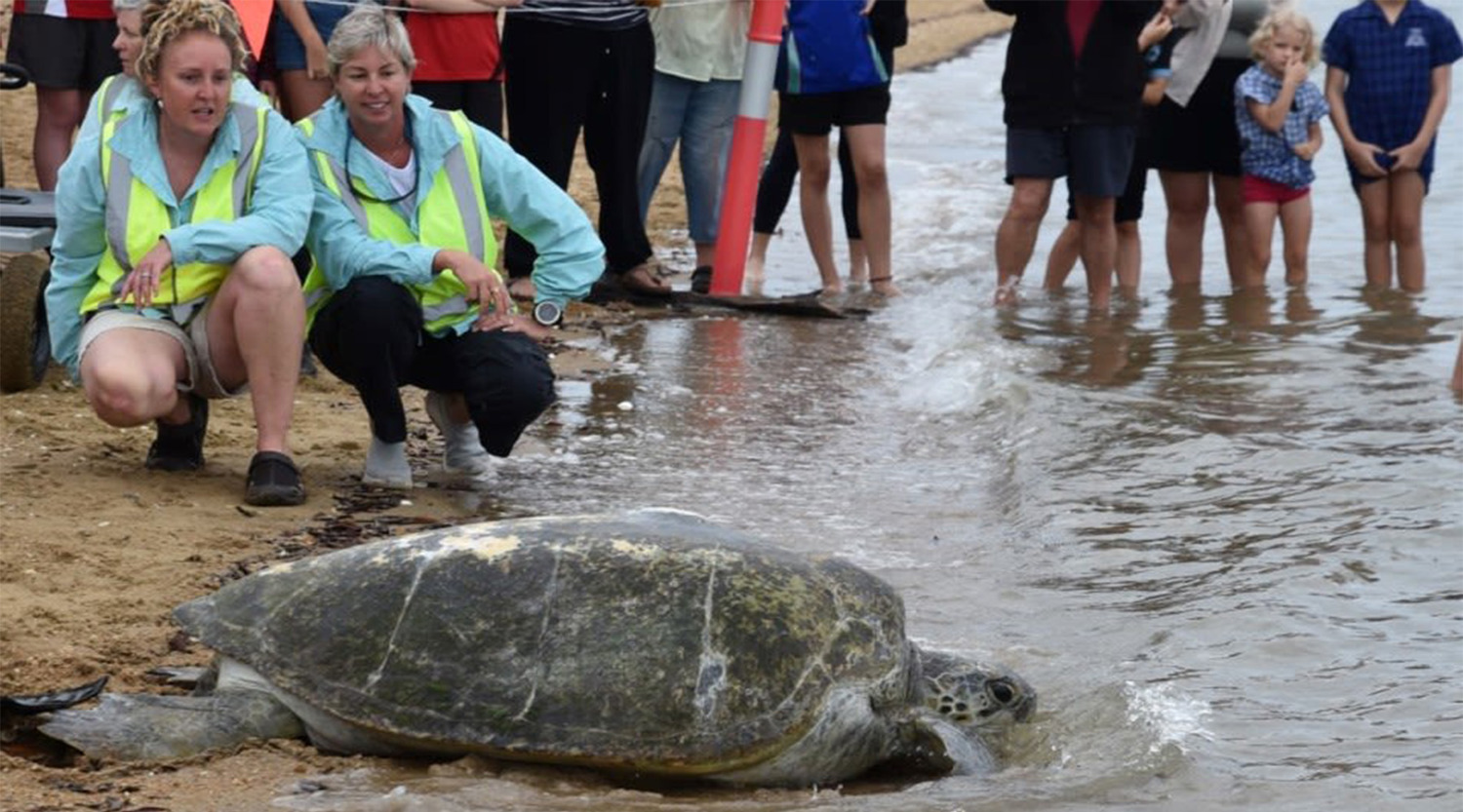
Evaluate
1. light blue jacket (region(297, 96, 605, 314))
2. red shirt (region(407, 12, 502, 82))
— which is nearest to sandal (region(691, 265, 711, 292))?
red shirt (region(407, 12, 502, 82))

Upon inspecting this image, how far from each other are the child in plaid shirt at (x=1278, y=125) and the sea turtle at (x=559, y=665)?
6128 millimetres

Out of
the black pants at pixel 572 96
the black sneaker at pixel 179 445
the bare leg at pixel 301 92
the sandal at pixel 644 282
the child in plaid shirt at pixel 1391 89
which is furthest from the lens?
the child in plaid shirt at pixel 1391 89

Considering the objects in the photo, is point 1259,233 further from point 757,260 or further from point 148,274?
point 148,274

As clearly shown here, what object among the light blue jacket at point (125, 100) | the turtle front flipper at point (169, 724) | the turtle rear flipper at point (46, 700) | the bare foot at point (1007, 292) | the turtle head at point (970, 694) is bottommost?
the bare foot at point (1007, 292)

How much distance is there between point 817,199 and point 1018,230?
3.25 ft

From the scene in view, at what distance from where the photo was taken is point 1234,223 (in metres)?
10.2

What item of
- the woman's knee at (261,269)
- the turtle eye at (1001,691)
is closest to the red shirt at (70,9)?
the woman's knee at (261,269)

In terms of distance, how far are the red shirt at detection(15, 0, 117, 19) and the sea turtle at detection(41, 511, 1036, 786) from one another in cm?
409

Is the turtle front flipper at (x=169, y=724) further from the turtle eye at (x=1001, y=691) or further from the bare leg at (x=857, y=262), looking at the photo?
the bare leg at (x=857, y=262)

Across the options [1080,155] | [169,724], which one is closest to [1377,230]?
[1080,155]

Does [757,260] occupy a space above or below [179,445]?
below

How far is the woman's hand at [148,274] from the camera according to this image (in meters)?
5.24

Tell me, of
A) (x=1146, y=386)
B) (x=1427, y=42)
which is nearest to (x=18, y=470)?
(x=1146, y=386)

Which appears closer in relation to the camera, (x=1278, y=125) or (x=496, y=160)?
(x=496, y=160)
